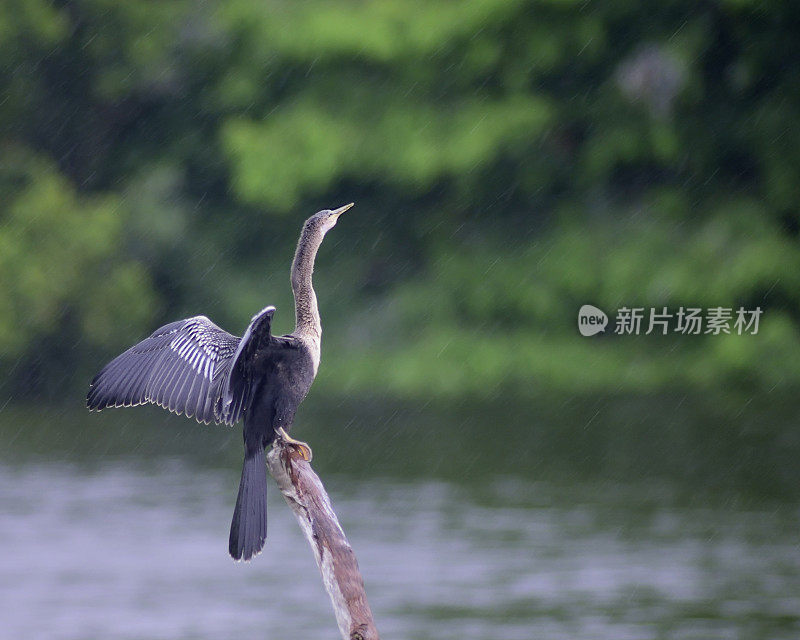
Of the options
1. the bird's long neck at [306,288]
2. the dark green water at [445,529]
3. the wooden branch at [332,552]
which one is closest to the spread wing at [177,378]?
the bird's long neck at [306,288]

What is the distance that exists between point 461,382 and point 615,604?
25.6 ft

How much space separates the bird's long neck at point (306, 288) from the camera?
195 inches

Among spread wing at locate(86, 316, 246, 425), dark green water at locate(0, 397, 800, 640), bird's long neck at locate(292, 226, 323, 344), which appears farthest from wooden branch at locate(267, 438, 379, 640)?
dark green water at locate(0, 397, 800, 640)

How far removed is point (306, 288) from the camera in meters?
5.07

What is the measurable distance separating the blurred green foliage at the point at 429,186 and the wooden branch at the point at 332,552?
12.4 m

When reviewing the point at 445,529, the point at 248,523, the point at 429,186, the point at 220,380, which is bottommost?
the point at 248,523

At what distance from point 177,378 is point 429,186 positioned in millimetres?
13835

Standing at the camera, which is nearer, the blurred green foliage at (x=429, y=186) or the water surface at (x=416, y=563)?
the water surface at (x=416, y=563)

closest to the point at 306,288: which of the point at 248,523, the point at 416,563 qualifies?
the point at 248,523

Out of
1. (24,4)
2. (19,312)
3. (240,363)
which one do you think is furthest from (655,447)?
(240,363)

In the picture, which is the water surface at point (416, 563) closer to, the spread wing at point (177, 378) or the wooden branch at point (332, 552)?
the spread wing at point (177, 378)

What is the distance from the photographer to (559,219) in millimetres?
17719

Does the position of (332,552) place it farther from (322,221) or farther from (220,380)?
(322,221)

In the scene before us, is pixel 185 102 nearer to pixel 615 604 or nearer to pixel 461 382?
pixel 461 382
